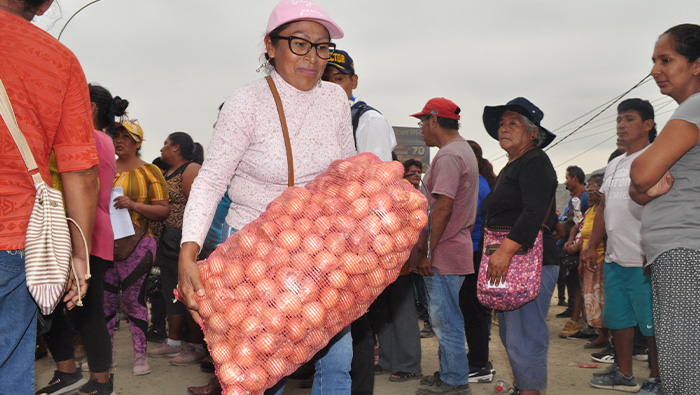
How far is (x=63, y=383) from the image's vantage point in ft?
13.3

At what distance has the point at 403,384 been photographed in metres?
4.86

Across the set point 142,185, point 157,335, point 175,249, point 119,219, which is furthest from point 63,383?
point 157,335

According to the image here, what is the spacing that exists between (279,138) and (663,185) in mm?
1907

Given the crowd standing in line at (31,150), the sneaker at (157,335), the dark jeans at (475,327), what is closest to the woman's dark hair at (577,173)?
the dark jeans at (475,327)

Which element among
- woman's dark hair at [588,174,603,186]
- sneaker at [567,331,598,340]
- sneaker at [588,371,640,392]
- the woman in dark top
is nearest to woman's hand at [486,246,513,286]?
the woman in dark top

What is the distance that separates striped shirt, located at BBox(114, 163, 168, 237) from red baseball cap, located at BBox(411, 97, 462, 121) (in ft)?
8.62

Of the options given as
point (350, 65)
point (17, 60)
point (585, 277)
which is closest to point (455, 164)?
point (350, 65)

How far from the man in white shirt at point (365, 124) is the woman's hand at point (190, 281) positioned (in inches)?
75.0

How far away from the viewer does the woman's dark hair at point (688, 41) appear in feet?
9.02

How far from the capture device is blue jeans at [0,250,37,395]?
1.94 meters

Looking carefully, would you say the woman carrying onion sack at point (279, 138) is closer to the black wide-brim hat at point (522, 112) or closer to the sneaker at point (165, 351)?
the black wide-brim hat at point (522, 112)

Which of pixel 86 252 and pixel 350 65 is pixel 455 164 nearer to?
pixel 350 65

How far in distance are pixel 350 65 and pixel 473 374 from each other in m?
3.01

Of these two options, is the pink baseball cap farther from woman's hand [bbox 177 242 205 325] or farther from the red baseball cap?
the red baseball cap
